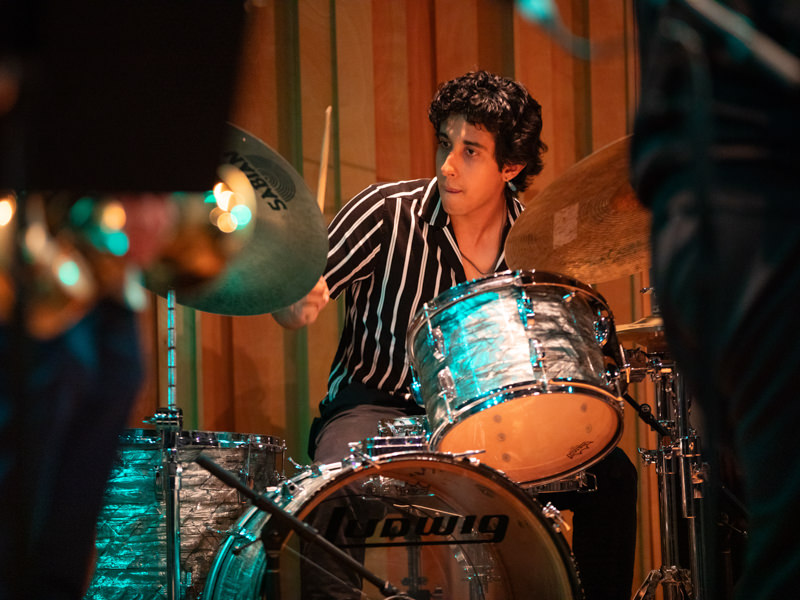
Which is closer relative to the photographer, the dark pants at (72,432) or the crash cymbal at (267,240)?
the dark pants at (72,432)

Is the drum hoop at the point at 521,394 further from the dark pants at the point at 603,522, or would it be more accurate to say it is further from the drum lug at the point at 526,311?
the dark pants at the point at 603,522

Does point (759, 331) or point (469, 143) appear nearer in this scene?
point (759, 331)

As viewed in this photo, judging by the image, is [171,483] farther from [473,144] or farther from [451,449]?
[473,144]

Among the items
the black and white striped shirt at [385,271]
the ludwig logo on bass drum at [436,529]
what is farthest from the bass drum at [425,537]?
the black and white striped shirt at [385,271]

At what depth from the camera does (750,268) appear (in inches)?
27.2

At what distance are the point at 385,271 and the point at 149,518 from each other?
886 millimetres

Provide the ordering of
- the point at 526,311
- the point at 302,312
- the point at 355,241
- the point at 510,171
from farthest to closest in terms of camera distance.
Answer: the point at 510,171, the point at 355,241, the point at 302,312, the point at 526,311

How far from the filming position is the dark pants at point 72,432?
76 centimetres

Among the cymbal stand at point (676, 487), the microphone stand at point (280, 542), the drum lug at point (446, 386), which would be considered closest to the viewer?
the microphone stand at point (280, 542)

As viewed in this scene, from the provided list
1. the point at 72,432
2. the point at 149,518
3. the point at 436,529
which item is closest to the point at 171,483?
the point at 149,518

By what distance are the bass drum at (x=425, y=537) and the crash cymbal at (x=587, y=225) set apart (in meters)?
0.57

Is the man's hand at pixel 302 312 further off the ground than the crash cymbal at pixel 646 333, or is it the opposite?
the man's hand at pixel 302 312

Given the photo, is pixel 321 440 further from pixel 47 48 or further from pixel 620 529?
pixel 47 48

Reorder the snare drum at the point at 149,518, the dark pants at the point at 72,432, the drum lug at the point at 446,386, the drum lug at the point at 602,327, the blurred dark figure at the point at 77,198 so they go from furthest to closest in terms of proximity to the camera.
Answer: the snare drum at the point at 149,518 → the drum lug at the point at 602,327 → the drum lug at the point at 446,386 → the dark pants at the point at 72,432 → the blurred dark figure at the point at 77,198
